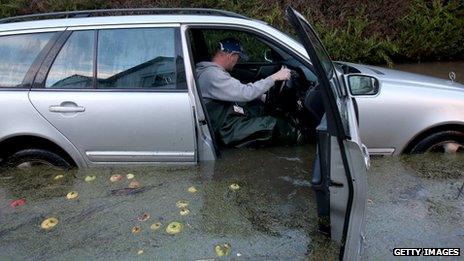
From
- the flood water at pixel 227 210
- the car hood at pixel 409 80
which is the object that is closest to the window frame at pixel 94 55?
the flood water at pixel 227 210

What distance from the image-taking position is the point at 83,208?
3.40 meters

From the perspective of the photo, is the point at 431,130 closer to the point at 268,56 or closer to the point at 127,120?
the point at 268,56

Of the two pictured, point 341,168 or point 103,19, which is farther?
point 103,19

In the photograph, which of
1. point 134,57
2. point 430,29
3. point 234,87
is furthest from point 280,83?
point 430,29

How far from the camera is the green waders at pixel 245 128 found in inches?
161

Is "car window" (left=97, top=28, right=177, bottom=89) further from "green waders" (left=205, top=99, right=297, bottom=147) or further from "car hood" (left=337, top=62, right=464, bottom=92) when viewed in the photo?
"car hood" (left=337, top=62, right=464, bottom=92)

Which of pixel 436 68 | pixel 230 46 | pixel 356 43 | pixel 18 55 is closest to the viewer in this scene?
pixel 18 55

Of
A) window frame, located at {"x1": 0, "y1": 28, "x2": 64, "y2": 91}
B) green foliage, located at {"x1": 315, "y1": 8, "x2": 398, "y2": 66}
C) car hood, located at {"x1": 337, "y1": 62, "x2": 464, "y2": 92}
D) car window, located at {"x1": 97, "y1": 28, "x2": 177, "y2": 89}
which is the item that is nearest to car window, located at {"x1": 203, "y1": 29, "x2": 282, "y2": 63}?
car window, located at {"x1": 97, "y1": 28, "x2": 177, "y2": 89}

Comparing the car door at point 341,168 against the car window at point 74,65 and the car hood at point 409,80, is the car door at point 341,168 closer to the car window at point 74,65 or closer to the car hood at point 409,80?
the car hood at point 409,80

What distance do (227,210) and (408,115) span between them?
1.65 metres

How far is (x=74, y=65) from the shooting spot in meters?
3.93

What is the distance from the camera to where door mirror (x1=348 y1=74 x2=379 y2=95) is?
3959 millimetres

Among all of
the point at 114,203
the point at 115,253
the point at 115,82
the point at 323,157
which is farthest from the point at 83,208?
the point at 323,157

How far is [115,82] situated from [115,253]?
1528 mm
